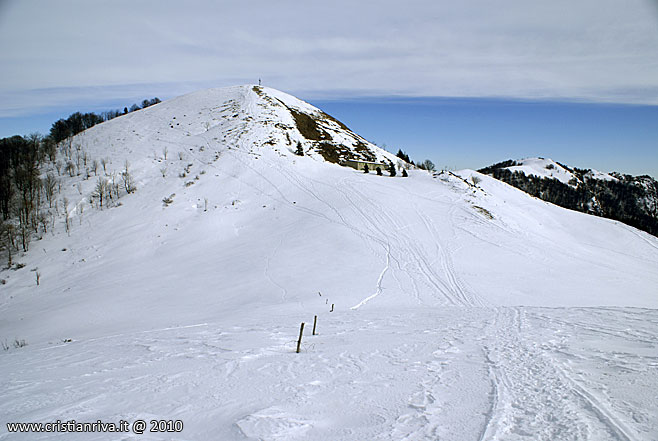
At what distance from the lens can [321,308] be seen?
1509 cm

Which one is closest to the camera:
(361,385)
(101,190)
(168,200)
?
(361,385)

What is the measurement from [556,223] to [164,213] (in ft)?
135

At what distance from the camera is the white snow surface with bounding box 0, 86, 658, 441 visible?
500cm

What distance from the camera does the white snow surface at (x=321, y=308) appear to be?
5.00 metres

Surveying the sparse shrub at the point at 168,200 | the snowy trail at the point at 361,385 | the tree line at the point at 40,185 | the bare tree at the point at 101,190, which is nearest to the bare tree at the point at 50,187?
the tree line at the point at 40,185

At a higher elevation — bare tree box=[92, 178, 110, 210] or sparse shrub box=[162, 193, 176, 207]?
bare tree box=[92, 178, 110, 210]

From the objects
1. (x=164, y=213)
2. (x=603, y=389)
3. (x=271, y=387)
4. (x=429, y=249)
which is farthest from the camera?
(x=164, y=213)

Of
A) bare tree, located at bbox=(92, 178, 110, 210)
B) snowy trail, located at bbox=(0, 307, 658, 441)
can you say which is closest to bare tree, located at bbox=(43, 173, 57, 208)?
bare tree, located at bbox=(92, 178, 110, 210)

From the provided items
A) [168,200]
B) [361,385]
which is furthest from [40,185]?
[361,385]

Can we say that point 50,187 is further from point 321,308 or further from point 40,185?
point 321,308

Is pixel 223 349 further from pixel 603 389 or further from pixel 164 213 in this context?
pixel 164 213

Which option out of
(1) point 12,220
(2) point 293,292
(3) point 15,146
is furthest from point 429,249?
(3) point 15,146

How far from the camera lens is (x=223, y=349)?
8.56m

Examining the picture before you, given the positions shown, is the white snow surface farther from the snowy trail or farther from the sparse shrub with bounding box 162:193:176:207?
the sparse shrub with bounding box 162:193:176:207
